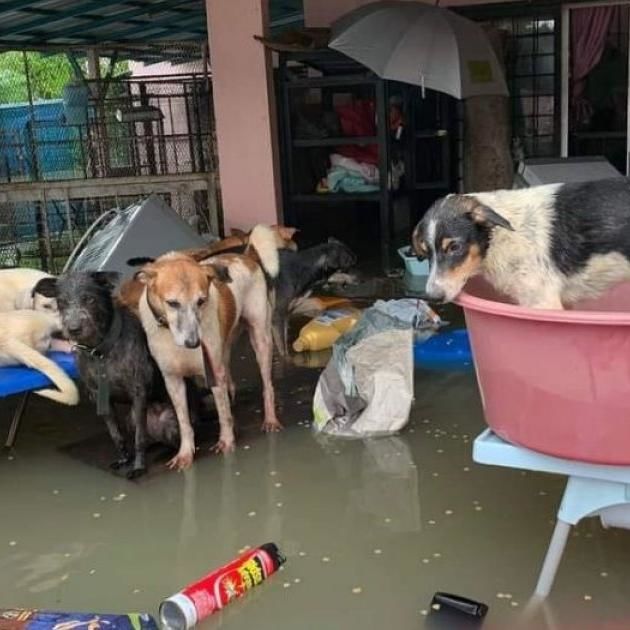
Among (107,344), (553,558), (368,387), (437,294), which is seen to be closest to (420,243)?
(437,294)

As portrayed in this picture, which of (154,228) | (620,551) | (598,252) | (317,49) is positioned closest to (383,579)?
(620,551)

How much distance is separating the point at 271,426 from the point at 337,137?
3.60m

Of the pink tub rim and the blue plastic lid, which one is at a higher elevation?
the pink tub rim

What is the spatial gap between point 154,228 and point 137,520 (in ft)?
7.18

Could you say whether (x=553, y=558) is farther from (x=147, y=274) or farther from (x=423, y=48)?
(x=423, y=48)

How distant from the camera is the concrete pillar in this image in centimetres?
624

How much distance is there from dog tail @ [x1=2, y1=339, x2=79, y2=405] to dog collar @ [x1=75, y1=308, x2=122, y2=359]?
140 mm

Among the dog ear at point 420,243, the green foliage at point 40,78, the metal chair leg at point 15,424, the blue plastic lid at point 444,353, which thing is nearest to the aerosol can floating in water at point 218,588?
the dog ear at point 420,243

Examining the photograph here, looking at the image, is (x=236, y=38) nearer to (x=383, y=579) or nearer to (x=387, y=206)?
(x=387, y=206)

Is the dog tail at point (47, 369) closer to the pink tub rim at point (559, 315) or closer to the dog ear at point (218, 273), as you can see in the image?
the dog ear at point (218, 273)

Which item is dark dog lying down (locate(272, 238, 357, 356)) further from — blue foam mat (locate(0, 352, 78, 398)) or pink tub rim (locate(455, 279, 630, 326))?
pink tub rim (locate(455, 279, 630, 326))

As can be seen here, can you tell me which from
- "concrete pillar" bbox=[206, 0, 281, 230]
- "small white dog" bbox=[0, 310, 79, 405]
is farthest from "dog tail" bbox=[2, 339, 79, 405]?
"concrete pillar" bbox=[206, 0, 281, 230]

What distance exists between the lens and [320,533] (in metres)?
2.87

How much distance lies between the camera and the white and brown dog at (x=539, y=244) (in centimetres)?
236
